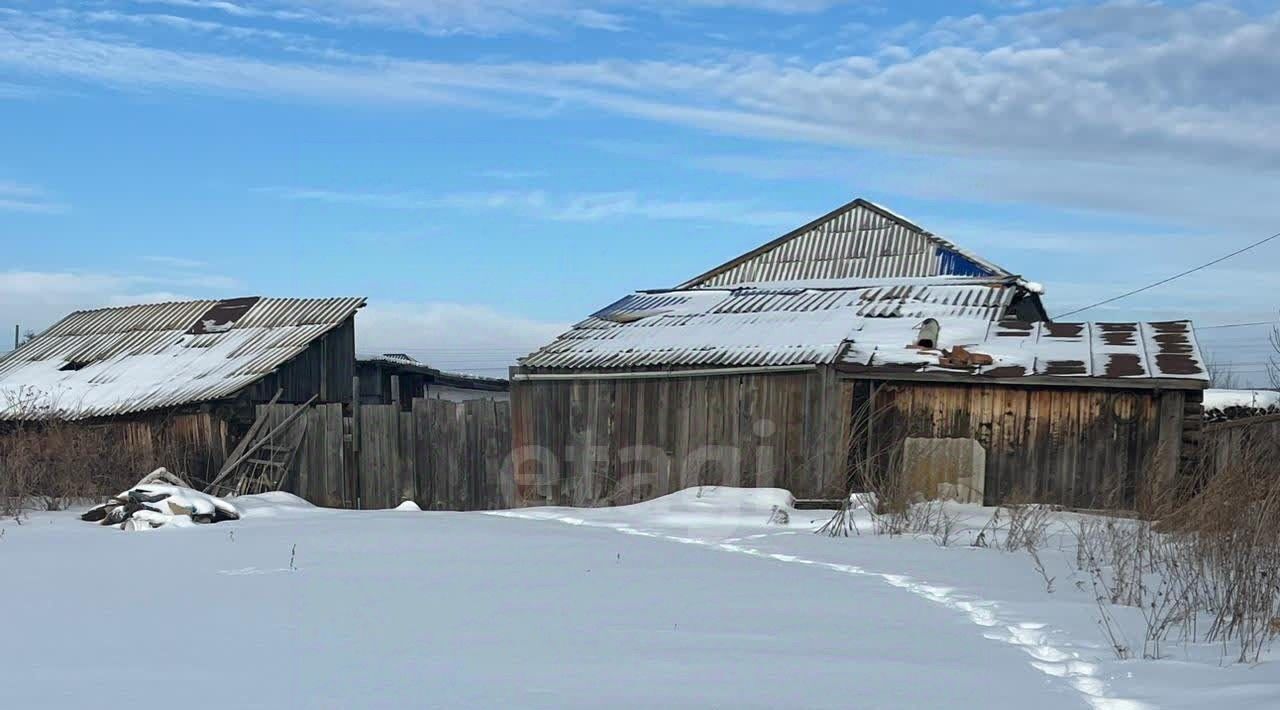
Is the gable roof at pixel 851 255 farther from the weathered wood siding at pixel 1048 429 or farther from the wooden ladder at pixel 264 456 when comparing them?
the wooden ladder at pixel 264 456

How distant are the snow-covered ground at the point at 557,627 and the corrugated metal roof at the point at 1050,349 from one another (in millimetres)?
4143

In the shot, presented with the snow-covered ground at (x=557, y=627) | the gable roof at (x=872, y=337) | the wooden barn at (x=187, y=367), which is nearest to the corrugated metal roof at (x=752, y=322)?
the gable roof at (x=872, y=337)

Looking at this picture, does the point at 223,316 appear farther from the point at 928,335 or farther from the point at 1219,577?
the point at 1219,577

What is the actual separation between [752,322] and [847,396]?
3566 millimetres

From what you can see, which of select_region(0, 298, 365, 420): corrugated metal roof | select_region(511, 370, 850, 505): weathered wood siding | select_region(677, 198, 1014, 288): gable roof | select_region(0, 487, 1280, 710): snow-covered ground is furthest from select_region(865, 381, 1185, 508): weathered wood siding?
select_region(0, 298, 365, 420): corrugated metal roof

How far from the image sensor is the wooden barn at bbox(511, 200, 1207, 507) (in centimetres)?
1417

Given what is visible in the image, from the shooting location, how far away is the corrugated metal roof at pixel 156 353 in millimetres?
20219

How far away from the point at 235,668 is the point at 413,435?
42.2 ft

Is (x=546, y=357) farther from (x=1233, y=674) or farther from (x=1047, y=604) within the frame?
(x=1233, y=674)

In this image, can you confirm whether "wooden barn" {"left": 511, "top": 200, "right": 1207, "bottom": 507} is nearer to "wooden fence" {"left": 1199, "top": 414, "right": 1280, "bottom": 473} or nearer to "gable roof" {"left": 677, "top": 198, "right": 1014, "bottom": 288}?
"wooden fence" {"left": 1199, "top": 414, "right": 1280, "bottom": 473}

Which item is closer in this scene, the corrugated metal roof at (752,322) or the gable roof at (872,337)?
the gable roof at (872,337)

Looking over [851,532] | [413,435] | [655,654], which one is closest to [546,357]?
[413,435]

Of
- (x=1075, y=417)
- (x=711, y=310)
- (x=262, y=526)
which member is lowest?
→ (x=262, y=526)

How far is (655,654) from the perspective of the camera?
556 cm
